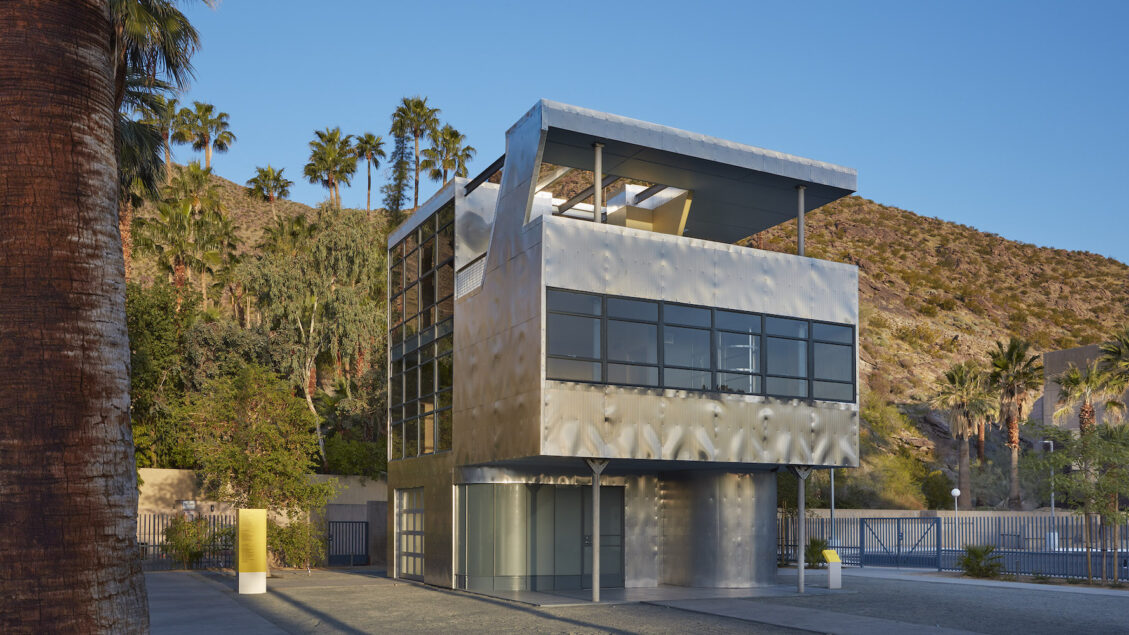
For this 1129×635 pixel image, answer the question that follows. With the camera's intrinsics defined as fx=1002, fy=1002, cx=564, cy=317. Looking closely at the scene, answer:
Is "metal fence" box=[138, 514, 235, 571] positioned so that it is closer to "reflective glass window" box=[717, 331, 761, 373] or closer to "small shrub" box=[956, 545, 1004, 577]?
"reflective glass window" box=[717, 331, 761, 373]

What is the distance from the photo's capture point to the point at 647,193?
27.3m

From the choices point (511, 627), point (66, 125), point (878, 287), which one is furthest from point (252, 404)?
point (878, 287)

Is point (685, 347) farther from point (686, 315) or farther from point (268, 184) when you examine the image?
point (268, 184)

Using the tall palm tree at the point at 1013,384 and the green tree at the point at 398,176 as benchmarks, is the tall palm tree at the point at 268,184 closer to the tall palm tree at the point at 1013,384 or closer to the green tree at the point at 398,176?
the green tree at the point at 398,176

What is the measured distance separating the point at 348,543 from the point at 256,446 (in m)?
12.0

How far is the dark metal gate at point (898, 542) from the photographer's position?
1387 inches

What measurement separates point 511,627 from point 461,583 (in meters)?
8.08

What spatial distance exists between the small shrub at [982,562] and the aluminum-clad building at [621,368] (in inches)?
302

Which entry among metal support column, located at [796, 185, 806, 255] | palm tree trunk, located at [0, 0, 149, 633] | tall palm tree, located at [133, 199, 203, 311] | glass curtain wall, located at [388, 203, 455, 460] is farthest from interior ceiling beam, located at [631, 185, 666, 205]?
tall palm tree, located at [133, 199, 203, 311]

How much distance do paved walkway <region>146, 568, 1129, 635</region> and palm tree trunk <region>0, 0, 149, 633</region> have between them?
480 inches

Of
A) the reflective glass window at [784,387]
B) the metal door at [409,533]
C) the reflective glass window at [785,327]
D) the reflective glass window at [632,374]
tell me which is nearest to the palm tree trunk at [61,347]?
the reflective glass window at [632,374]

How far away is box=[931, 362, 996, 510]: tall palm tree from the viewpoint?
53625mm

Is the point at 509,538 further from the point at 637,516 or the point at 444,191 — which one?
the point at 444,191

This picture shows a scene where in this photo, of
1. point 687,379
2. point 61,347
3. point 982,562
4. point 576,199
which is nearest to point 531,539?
point 687,379
